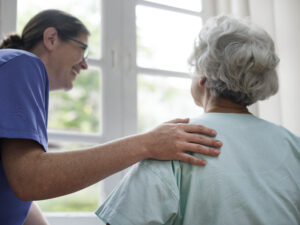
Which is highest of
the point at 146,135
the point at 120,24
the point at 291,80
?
the point at 120,24

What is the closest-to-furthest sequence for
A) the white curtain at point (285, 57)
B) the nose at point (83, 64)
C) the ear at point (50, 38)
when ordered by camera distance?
the ear at point (50, 38)
the nose at point (83, 64)
the white curtain at point (285, 57)

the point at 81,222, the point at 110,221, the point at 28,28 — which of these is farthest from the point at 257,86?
the point at 81,222

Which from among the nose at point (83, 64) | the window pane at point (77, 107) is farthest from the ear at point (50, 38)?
the window pane at point (77, 107)

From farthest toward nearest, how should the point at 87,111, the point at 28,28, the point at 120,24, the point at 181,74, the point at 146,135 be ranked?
1. the point at 87,111
2. the point at 181,74
3. the point at 120,24
4. the point at 28,28
5. the point at 146,135

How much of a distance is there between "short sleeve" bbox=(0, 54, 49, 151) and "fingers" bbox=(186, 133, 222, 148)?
→ 455 millimetres

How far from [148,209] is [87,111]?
9177 millimetres

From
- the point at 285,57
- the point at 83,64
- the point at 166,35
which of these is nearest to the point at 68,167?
the point at 83,64

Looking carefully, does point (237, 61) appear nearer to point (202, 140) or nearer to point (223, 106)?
point (223, 106)

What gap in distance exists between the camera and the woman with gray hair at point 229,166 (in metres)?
1.12

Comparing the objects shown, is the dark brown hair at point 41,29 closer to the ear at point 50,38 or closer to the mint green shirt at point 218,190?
the ear at point 50,38

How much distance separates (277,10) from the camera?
2.14m

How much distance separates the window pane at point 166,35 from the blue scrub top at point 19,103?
135 cm

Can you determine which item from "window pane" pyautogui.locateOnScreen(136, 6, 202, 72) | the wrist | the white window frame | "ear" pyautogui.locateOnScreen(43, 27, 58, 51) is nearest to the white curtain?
"window pane" pyautogui.locateOnScreen(136, 6, 202, 72)

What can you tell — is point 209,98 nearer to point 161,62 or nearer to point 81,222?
point 81,222
